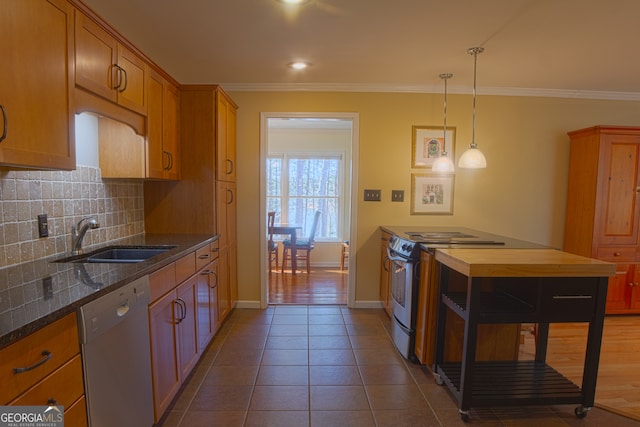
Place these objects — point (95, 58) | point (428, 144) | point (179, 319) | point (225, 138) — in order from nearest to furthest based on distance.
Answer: point (95, 58), point (179, 319), point (225, 138), point (428, 144)

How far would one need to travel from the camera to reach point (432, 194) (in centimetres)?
329

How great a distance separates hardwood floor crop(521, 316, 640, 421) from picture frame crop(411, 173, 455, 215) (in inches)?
54.7

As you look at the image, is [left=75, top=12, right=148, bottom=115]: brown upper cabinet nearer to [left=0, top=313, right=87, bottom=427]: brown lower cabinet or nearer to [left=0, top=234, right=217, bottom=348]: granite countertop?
[left=0, top=234, right=217, bottom=348]: granite countertop

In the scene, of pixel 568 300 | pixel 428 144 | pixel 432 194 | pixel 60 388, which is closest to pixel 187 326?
pixel 60 388

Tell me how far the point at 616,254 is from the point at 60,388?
426 centimetres

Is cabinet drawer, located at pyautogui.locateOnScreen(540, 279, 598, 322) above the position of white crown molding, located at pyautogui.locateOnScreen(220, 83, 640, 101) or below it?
below

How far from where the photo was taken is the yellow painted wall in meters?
3.20

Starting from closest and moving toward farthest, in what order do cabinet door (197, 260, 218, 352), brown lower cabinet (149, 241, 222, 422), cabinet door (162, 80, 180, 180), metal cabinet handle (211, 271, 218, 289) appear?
1. brown lower cabinet (149, 241, 222, 422)
2. cabinet door (197, 260, 218, 352)
3. cabinet door (162, 80, 180, 180)
4. metal cabinet handle (211, 271, 218, 289)

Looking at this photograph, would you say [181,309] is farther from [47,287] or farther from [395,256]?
[395,256]

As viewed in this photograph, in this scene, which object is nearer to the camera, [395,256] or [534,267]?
[534,267]

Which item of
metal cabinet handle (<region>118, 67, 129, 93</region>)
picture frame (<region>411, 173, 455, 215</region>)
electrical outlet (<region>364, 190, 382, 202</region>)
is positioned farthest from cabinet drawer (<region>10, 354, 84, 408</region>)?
picture frame (<region>411, 173, 455, 215</region>)

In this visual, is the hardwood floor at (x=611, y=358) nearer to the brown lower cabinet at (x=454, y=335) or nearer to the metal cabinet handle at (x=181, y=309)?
the brown lower cabinet at (x=454, y=335)

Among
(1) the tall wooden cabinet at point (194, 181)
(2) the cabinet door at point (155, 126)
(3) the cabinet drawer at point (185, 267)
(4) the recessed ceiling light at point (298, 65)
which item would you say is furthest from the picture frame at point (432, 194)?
(2) the cabinet door at point (155, 126)

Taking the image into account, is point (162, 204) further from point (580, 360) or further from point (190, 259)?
point (580, 360)
